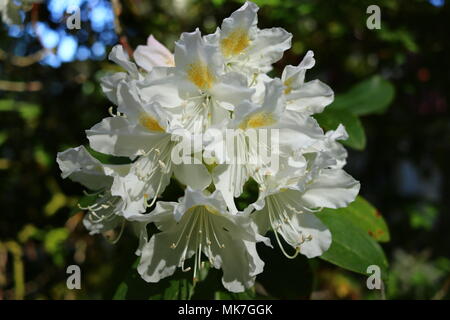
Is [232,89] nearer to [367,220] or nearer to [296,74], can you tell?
[296,74]

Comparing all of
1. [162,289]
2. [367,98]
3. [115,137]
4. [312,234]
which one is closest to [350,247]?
[312,234]

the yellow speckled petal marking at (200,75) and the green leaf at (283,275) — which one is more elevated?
the yellow speckled petal marking at (200,75)

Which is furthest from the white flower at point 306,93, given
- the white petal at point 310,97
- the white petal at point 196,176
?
the white petal at point 196,176

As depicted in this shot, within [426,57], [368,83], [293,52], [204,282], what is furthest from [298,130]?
[426,57]

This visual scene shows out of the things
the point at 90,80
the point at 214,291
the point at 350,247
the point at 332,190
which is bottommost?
the point at 214,291

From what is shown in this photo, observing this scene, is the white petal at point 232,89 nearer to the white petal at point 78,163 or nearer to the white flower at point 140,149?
the white flower at point 140,149

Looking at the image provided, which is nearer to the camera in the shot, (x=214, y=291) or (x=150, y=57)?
(x=150, y=57)
